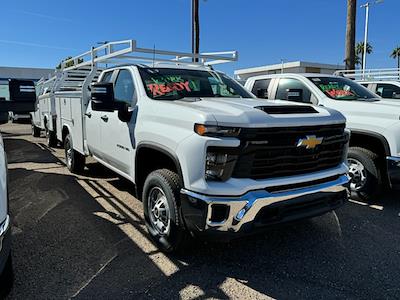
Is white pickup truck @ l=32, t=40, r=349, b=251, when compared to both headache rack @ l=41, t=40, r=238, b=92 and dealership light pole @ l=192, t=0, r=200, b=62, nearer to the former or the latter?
headache rack @ l=41, t=40, r=238, b=92

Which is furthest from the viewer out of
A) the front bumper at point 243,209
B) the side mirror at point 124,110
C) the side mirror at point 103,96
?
the side mirror at point 124,110

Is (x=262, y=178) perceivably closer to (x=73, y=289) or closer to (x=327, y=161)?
(x=327, y=161)

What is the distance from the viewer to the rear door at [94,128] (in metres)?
5.30

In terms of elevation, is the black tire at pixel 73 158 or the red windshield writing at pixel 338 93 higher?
the red windshield writing at pixel 338 93

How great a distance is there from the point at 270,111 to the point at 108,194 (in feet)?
10.9

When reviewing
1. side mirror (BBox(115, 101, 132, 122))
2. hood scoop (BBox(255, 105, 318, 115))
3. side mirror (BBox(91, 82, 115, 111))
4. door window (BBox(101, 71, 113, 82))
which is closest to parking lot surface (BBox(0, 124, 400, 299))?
hood scoop (BBox(255, 105, 318, 115))

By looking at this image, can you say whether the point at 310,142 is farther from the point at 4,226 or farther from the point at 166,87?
the point at 4,226

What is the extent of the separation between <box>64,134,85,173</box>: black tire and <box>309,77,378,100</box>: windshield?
445 centimetres

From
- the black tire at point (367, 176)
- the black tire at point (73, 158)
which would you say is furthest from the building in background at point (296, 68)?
the black tire at point (367, 176)

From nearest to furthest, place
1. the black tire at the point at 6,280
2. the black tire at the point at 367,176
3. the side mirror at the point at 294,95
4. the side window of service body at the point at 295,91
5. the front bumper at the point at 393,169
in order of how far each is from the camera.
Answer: the black tire at the point at 6,280 < the front bumper at the point at 393,169 < the black tire at the point at 367,176 < the side mirror at the point at 294,95 < the side window of service body at the point at 295,91

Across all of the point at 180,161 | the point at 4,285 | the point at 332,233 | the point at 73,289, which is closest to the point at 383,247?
the point at 332,233

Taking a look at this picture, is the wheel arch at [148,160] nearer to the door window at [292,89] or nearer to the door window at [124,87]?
the door window at [124,87]

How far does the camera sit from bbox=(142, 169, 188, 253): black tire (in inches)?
131

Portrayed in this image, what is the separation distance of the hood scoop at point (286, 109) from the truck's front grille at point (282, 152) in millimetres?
211
